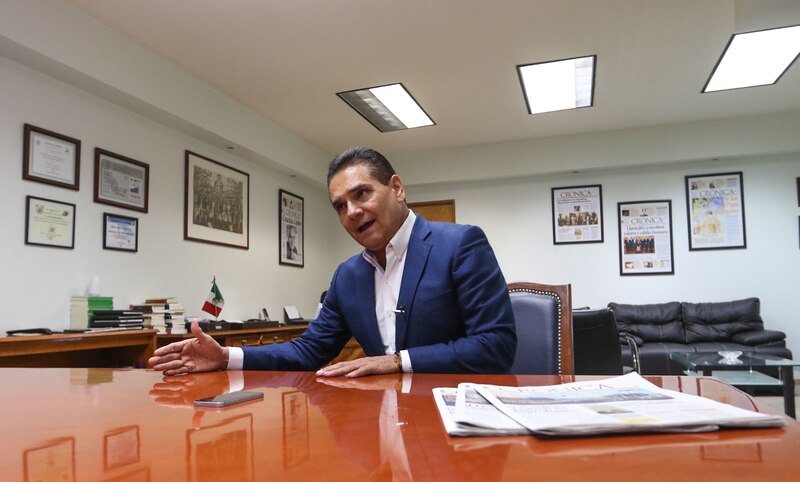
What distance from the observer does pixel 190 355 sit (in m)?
1.44

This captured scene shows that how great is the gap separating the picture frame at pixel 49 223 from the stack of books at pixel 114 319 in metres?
0.54

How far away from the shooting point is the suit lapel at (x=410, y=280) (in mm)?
1706

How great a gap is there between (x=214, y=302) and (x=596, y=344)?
3.43 m

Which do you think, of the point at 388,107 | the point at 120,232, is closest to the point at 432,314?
the point at 120,232

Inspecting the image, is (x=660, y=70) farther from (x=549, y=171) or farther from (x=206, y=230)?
(x=206, y=230)

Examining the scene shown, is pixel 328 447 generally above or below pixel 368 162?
below

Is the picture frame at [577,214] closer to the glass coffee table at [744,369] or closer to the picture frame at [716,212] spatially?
the picture frame at [716,212]

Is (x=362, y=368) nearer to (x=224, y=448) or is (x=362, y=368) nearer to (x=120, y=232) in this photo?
(x=224, y=448)

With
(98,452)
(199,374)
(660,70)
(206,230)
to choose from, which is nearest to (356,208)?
(199,374)

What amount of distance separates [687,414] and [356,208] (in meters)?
1.27

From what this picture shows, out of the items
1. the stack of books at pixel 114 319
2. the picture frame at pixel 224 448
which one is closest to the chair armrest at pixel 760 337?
the stack of books at pixel 114 319

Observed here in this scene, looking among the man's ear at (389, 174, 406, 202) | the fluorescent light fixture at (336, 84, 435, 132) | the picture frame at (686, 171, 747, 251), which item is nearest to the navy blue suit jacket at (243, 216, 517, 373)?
the man's ear at (389, 174, 406, 202)

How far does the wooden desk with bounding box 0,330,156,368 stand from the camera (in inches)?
118

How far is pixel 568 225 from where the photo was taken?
7391mm
